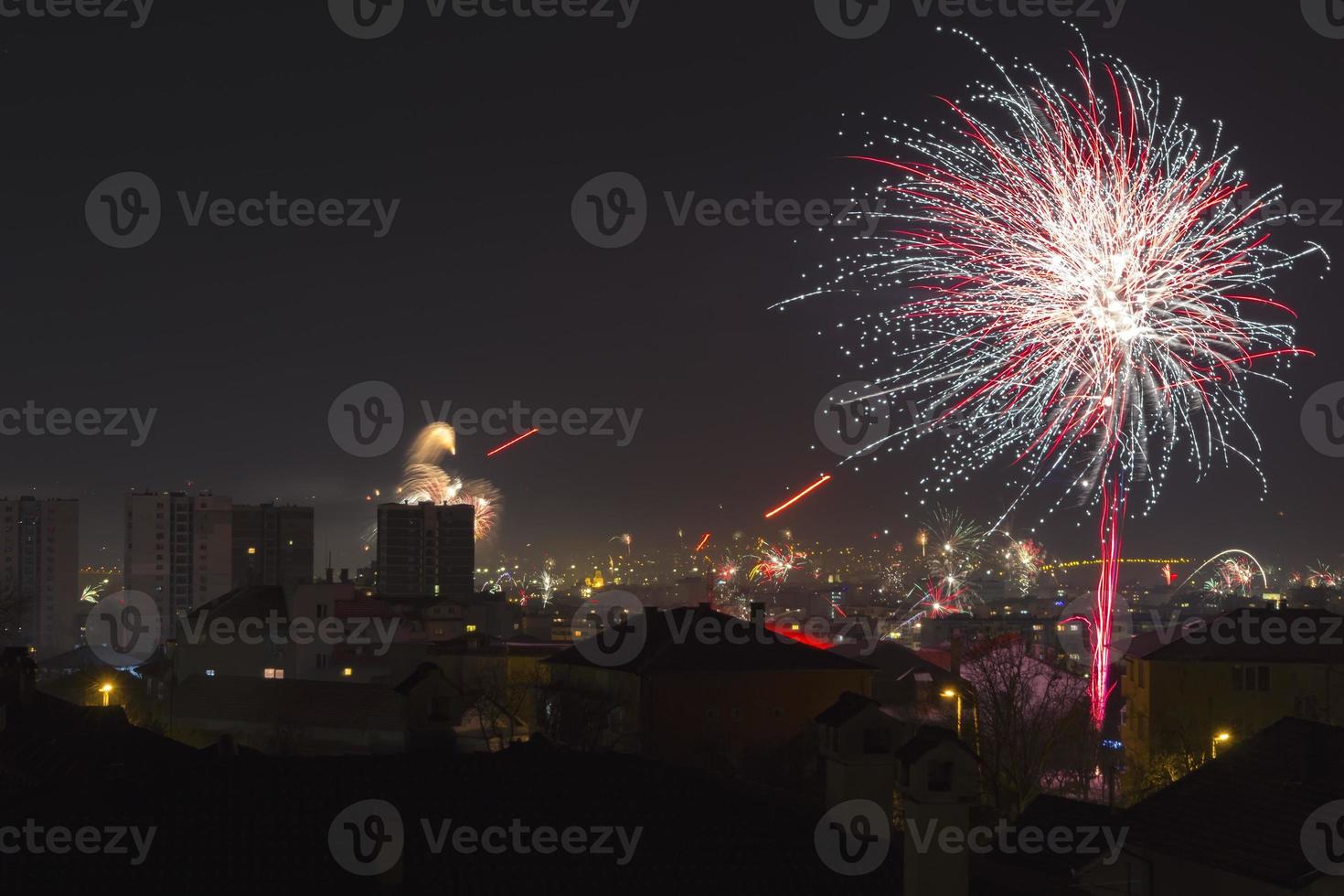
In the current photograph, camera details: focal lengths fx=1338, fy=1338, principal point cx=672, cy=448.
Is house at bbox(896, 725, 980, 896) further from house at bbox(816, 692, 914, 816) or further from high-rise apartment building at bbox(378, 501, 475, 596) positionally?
Result: high-rise apartment building at bbox(378, 501, 475, 596)

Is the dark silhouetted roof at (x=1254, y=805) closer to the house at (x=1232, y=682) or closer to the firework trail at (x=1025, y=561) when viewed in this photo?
the house at (x=1232, y=682)

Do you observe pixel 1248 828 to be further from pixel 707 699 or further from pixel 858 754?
pixel 707 699

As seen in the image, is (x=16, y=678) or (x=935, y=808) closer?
(x=935, y=808)

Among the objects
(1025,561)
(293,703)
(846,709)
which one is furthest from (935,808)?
(1025,561)

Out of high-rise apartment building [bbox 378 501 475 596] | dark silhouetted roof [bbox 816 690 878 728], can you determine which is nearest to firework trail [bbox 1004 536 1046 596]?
high-rise apartment building [bbox 378 501 475 596]

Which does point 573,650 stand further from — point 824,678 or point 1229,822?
point 1229,822

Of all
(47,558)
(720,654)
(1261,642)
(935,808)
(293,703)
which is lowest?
(293,703)

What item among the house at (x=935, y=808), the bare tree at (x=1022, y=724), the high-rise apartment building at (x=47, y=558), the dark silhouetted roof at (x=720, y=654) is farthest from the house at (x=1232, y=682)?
the high-rise apartment building at (x=47, y=558)
